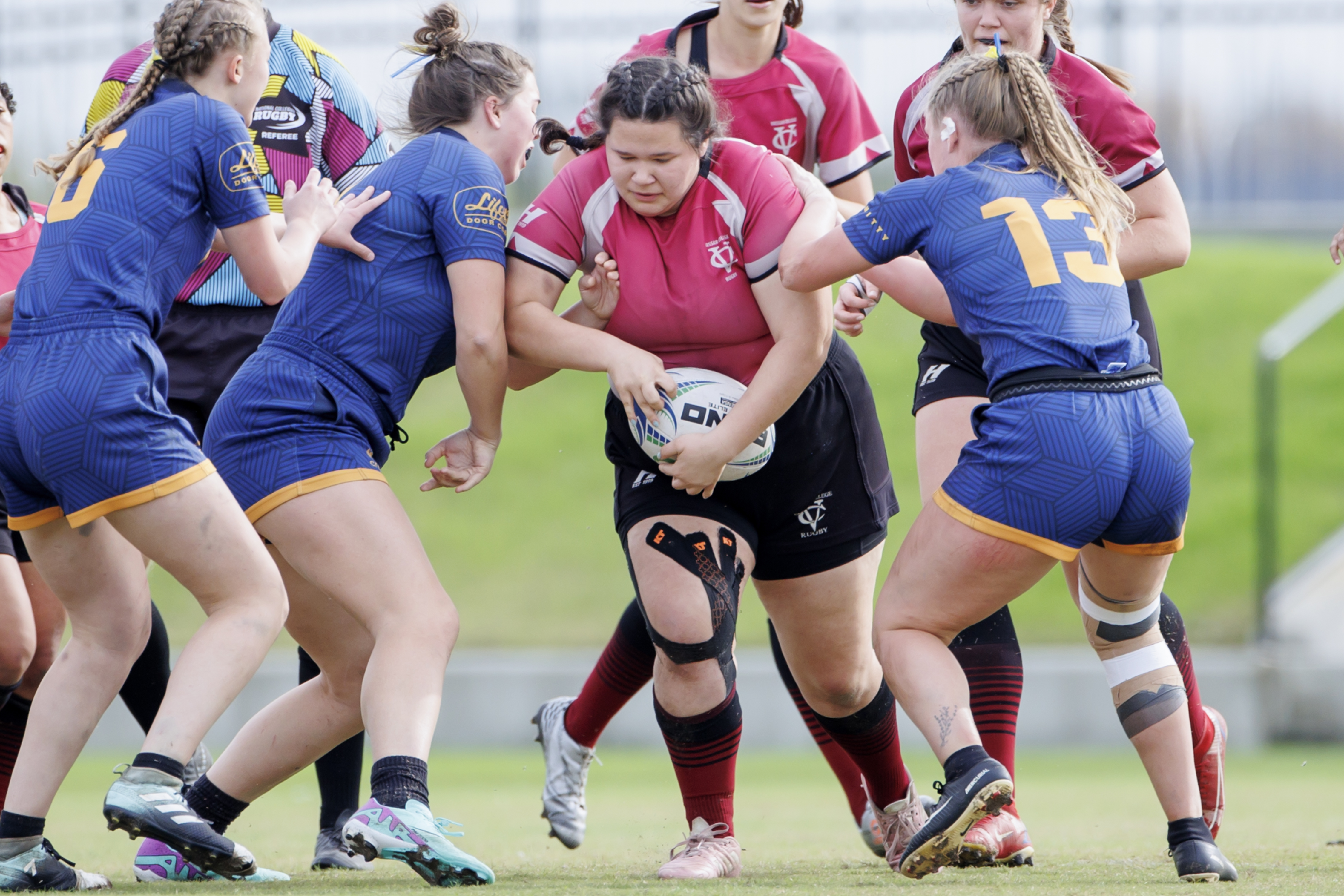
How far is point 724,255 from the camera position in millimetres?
3781

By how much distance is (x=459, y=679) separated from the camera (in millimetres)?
9266

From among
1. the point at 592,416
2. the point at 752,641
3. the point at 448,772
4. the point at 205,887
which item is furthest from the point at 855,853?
the point at 592,416

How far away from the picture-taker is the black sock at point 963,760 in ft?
10.5

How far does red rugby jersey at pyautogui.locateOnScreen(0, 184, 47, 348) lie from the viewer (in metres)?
4.38

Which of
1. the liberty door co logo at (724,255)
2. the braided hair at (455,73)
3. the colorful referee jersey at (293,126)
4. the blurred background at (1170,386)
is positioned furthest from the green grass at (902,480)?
the braided hair at (455,73)

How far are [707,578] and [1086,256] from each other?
120 cm

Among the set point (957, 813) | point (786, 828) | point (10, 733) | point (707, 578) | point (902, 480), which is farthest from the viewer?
point (902, 480)

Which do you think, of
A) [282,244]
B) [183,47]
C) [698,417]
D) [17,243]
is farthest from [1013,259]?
[17,243]

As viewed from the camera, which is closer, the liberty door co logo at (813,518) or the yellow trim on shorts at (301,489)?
the yellow trim on shorts at (301,489)

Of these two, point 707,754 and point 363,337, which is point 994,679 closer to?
point 707,754

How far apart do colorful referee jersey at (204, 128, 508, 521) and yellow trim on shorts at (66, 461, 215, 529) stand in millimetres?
263

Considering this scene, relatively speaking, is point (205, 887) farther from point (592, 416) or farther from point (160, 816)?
point (592, 416)

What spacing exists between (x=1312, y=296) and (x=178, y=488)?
1204 cm

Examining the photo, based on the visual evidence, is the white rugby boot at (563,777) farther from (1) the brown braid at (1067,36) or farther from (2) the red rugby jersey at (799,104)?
(1) the brown braid at (1067,36)
